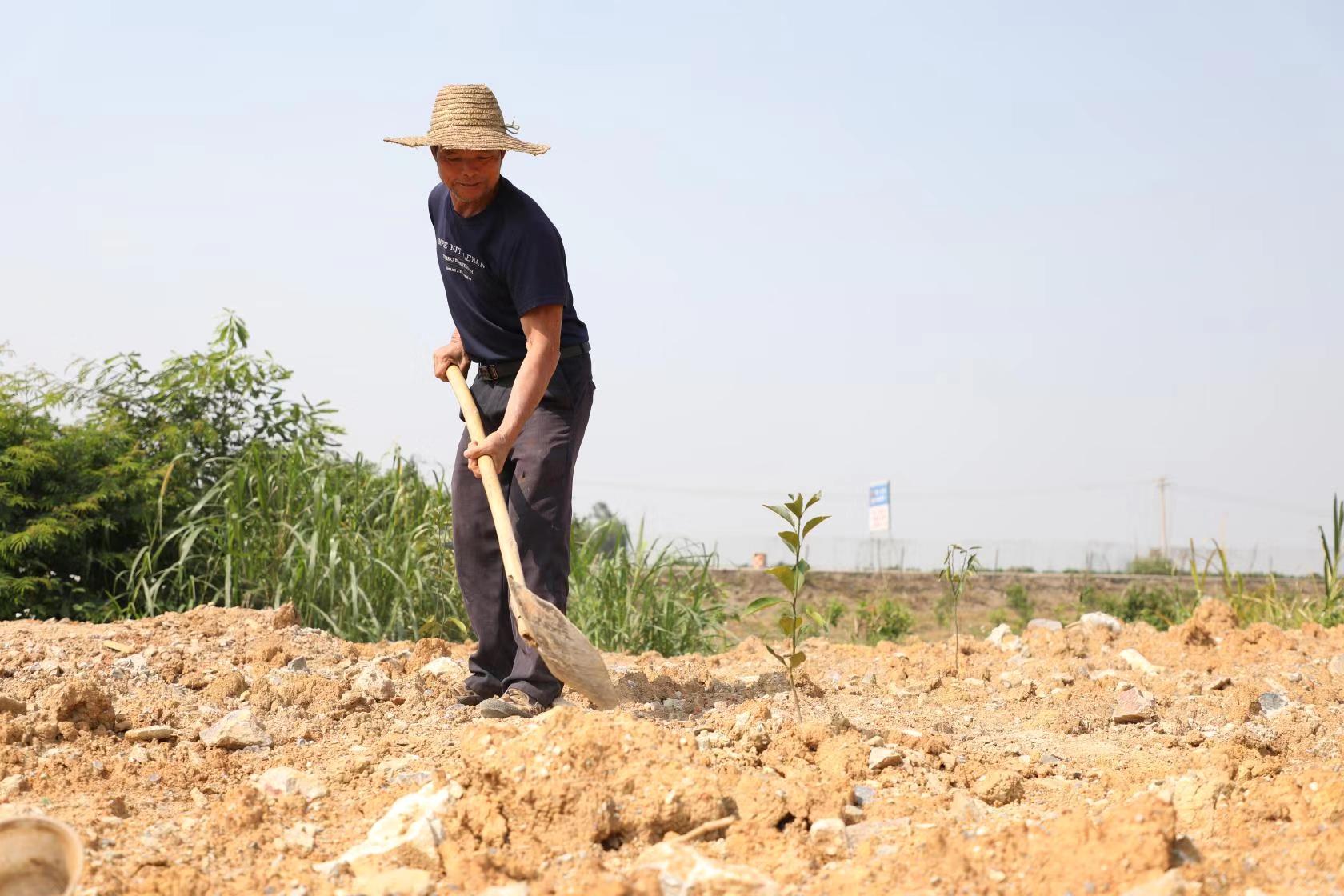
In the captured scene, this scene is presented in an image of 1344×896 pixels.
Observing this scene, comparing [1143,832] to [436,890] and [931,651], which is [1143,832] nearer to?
[436,890]

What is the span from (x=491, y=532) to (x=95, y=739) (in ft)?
4.05

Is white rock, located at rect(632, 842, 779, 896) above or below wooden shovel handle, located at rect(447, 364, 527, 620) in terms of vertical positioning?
below

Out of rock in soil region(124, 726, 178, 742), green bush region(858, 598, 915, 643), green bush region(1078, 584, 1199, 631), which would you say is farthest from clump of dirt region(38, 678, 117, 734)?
green bush region(1078, 584, 1199, 631)

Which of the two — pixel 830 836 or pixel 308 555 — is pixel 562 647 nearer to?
pixel 830 836

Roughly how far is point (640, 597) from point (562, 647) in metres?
3.18

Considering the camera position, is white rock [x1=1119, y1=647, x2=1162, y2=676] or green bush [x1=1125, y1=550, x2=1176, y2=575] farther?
green bush [x1=1125, y1=550, x2=1176, y2=575]

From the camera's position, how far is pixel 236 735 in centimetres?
295

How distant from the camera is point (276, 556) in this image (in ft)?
18.6

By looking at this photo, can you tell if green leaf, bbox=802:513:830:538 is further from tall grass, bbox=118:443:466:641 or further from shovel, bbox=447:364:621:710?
tall grass, bbox=118:443:466:641

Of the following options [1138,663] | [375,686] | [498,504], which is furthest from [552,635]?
[1138,663]

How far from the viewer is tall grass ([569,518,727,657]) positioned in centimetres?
606

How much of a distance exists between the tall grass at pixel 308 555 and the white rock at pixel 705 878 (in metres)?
3.64

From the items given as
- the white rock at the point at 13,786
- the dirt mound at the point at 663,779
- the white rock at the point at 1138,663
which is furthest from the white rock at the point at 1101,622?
the white rock at the point at 13,786

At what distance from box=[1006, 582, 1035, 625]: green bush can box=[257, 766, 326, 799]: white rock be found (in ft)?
42.6
